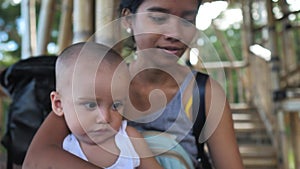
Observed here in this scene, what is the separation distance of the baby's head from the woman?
6cm

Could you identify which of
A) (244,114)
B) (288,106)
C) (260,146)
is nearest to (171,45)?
(288,106)

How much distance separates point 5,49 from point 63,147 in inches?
195

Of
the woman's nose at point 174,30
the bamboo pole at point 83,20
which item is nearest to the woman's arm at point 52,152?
the woman's nose at point 174,30

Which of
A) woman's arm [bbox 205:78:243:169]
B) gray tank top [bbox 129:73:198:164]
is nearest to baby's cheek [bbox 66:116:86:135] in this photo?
gray tank top [bbox 129:73:198:164]

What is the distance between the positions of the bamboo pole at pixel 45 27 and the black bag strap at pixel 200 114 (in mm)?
850

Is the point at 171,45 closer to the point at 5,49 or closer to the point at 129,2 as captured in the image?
the point at 129,2

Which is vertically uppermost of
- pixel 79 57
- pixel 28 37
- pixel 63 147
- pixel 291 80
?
pixel 79 57

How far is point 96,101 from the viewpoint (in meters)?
0.67

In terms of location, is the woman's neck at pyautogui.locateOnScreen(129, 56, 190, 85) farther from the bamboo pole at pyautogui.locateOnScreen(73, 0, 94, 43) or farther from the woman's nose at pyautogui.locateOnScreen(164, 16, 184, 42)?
the bamboo pole at pyautogui.locateOnScreen(73, 0, 94, 43)

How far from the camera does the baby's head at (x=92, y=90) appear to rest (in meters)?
0.67

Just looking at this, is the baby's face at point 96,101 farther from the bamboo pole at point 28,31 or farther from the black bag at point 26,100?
the bamboo pole at point 28,31

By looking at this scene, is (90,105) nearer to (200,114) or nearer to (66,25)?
(200,114)

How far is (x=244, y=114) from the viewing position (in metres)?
3.79

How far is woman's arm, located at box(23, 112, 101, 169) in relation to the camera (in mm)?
657
